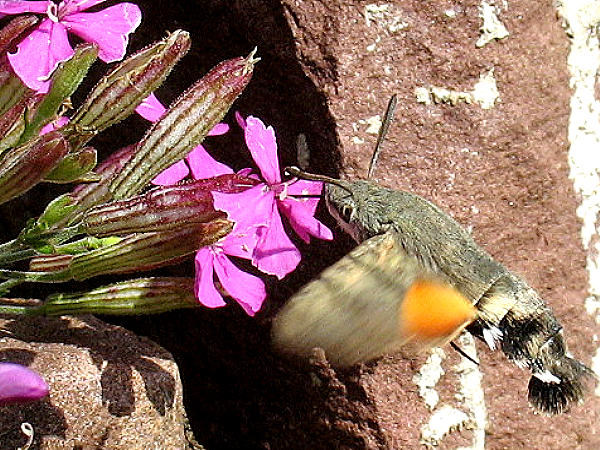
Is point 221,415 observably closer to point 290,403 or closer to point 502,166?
point 290,403

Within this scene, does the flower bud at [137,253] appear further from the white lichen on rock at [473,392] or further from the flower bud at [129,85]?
the white lichen on rock at [473,392]

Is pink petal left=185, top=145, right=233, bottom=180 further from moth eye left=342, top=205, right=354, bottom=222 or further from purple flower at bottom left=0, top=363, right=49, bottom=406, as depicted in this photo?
purple flower at bottom left=0, top=363, right=49, bottom=406

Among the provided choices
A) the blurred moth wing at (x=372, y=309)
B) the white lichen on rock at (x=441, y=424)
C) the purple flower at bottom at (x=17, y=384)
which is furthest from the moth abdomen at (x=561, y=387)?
the purple flower at bottom at (x=17, y=384)

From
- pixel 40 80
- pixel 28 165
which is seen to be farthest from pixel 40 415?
pixel 40 80

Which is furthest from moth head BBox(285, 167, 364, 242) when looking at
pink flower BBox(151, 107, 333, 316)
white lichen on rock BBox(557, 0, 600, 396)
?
white lichen on rock BBox(557, 0, 600, 396)

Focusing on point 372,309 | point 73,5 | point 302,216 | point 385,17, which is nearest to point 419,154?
point 385,17

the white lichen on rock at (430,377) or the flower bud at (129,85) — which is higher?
the flower bud at (129,85)

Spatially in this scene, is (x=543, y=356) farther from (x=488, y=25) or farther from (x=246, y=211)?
(x=488, y=25)
